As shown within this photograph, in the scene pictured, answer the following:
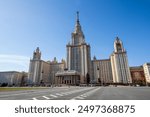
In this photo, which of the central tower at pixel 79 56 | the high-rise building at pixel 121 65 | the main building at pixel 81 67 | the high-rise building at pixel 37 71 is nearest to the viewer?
the main building at pixel 81 67

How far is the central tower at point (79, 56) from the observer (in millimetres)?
114688

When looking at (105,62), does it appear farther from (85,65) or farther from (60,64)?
(60,64)

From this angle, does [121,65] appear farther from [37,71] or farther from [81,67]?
[37,71]

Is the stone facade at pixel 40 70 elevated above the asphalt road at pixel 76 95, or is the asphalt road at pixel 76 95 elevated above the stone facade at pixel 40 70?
the stone facade at pixel 40 70

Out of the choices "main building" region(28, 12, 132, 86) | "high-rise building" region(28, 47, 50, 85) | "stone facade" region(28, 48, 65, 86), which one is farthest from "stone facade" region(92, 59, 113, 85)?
"high-rise building" region(28, 47, 50, 85)

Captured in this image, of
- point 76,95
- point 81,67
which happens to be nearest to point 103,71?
point 81,67

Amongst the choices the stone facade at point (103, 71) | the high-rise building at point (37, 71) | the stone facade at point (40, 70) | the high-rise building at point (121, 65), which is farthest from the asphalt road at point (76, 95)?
the high-rise building at point (37, 71)

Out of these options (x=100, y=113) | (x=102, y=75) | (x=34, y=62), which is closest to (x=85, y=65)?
(x=102, y=75)

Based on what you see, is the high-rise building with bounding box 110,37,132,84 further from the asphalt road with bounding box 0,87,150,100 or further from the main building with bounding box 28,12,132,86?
the asphalt road with bounding box 0,87,150,100

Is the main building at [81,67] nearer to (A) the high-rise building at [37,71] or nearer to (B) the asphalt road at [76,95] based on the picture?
(A) the high-rise building at [37,71]

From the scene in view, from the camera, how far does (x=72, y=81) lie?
107m

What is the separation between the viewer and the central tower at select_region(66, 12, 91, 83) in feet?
376

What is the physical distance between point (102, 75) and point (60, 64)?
5806 centimetres

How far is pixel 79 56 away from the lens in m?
123
